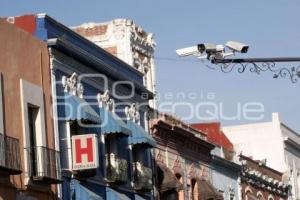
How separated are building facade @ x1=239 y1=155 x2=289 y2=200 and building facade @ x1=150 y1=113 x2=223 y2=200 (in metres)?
5.42

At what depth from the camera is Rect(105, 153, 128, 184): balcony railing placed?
27969mm

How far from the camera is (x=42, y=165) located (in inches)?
905

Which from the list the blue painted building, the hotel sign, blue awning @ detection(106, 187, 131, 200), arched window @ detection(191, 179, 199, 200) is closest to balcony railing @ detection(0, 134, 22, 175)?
the blue painted building

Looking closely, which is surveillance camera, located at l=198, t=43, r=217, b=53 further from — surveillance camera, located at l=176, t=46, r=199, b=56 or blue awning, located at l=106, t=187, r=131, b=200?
blue awning, located at l=106, t=187, r=131, b=200

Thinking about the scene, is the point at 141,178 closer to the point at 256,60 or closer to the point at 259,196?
the point at 256,60

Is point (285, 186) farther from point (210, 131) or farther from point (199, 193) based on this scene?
point (199, 193)

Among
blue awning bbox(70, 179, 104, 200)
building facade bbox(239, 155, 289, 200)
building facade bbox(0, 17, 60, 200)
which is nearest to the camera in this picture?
building facade bbox(0, 17, 60, 200)

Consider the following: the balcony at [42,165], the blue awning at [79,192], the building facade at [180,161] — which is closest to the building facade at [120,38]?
the building facade at [180,161]

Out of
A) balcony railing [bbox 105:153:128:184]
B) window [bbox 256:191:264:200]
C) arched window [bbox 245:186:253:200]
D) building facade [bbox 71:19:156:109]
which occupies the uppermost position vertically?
building facade [bbox 71:19:156:109]

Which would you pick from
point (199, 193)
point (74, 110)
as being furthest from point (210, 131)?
point (74, 110)

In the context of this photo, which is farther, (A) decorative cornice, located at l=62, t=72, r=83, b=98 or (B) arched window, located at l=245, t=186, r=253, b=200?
(B) arched window, located at l=245, t=186, r=253, b=200

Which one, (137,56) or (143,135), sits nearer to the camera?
(143,135)

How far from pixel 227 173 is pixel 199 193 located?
17.3 feet

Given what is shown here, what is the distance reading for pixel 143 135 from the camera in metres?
30.2
